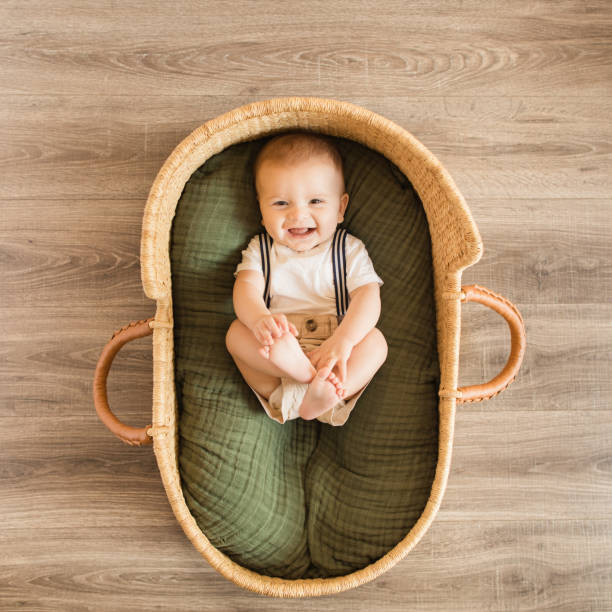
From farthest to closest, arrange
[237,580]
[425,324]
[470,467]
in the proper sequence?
[470,467], [425,324], [237,580]

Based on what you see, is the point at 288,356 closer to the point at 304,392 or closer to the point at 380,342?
the point at 304,392

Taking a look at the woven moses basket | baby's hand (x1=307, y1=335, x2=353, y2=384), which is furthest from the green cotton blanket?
baby's hand (x1=307, y1=335, x2=353, y2=384)

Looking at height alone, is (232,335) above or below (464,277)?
below

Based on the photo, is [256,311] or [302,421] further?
[302,421]

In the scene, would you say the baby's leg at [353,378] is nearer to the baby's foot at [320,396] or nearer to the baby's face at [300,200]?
the baby's foot at [320,396]

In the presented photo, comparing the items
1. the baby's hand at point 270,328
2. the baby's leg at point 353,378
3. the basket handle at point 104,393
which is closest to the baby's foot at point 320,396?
the baby's leg at point 353,378

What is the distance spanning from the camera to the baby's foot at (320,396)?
108cm

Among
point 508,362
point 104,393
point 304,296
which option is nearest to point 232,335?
point 304,296

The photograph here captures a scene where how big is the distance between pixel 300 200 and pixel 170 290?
1.13 feet

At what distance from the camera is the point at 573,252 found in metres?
1.40

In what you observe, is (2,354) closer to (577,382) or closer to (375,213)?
(375,213)

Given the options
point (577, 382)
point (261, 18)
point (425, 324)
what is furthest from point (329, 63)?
point (577, 382)

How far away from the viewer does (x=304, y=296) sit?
126 cm

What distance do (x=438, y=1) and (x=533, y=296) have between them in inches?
30.7
